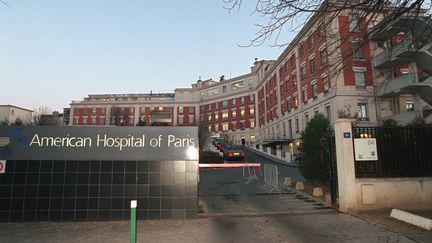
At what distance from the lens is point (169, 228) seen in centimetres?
777

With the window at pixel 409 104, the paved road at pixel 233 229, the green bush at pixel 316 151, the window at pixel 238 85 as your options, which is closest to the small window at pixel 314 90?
the window at pixel 409 104

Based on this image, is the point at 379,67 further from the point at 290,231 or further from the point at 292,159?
the point at 290,231

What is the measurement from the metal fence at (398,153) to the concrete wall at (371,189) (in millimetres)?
249

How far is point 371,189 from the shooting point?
9.50 meters

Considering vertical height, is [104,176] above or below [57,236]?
above

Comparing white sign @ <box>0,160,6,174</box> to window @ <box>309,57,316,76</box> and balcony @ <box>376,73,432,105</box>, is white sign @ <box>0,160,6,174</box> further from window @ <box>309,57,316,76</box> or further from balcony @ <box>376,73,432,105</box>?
window @ <box>309,57,316,76</box>

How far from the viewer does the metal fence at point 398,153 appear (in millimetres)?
9719

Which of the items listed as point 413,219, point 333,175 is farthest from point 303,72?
point 413,219

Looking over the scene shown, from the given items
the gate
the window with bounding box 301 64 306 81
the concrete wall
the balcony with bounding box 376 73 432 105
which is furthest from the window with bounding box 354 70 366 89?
the gate

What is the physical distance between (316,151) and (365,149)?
346 centimetres

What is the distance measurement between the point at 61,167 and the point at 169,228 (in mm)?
3930

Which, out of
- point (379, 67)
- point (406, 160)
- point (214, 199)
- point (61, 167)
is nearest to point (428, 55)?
point (379, 67)

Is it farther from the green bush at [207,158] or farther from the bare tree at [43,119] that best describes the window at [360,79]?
the bare tree at [43,119]

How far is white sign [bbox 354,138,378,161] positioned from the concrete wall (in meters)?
0.25
